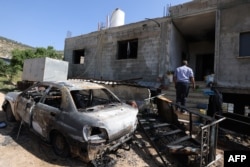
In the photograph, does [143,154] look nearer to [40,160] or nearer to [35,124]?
[40,160]

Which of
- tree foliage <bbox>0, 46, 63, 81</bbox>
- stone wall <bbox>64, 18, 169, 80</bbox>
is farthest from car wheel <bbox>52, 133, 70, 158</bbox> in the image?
tree foliage <bbox>0, 46, 63, 81</bbox>

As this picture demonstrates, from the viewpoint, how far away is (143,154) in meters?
4.75

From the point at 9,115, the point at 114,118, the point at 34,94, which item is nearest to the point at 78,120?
the point at 114,118

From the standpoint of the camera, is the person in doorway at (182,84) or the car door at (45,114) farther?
the person in doorway at (182,84)

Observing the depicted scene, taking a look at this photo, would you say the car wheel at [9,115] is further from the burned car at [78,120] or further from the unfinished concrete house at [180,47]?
the unfinished concrete house at [180,47]

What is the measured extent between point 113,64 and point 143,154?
8.41m

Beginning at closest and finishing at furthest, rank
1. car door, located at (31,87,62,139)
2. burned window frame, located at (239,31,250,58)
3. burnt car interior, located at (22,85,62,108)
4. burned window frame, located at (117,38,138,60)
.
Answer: car door, located at (31,87,62,139) → burnt car interior, located at (22,85,62,108) → burned window frame, located at (239,31,250,58) → burned window frame, located at (117,38,138,60)

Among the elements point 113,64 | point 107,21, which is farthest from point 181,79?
point 107,21

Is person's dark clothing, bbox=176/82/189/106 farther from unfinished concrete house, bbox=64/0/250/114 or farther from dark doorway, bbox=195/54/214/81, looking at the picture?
dark doorway, bbox=195/54/214/81

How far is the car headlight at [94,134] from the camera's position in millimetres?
3703

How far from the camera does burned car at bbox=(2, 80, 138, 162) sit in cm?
376

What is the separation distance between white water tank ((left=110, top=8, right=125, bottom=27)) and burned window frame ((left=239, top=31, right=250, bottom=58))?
27.4 ft

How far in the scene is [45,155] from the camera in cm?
442

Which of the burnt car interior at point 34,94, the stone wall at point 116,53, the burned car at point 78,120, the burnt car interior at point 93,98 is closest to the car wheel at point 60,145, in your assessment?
the burned car at point 78,120
